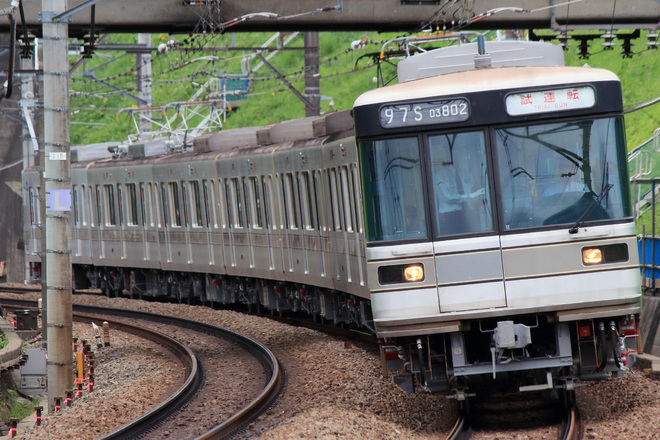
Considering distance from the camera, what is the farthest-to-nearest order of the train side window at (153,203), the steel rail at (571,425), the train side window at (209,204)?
1. the train side window at (153,203)
2. the train side window at (209,204)
3. the steel rail at (571,425)

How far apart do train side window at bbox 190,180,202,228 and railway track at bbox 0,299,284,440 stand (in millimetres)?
1899

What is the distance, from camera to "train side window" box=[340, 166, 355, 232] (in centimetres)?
1338

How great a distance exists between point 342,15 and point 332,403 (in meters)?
7.84

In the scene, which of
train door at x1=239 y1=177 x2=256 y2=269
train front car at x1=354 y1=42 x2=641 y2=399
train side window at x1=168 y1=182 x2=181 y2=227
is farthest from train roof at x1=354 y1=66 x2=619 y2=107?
train side window at x1=168 y1=182 x2=181 y2=227

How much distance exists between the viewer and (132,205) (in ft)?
83.6

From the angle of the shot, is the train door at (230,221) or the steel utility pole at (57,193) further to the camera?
the train door at (230,221)

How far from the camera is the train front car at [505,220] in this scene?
9.06 meters

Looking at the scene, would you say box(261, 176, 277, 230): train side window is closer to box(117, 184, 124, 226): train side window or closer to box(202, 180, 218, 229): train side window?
box(202, 180, 218, 229): train side window

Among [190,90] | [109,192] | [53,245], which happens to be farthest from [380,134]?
[190,90]

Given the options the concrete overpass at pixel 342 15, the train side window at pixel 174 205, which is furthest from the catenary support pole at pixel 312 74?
the concrete overpass at pixel 342 15

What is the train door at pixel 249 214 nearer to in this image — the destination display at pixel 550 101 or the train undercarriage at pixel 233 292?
the train undercarriage at pixel 233 292

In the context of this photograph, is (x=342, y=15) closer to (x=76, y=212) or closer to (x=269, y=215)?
(x=269, y=215)

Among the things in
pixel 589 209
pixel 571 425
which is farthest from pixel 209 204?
pixel 571 425

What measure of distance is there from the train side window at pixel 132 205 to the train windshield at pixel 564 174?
55.6 feet
